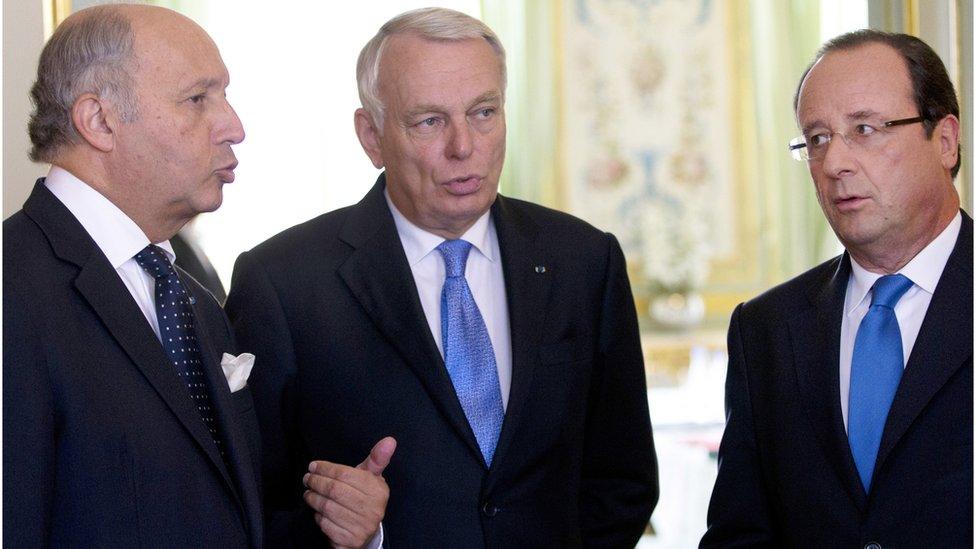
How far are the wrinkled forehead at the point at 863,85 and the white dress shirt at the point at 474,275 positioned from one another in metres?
0.72

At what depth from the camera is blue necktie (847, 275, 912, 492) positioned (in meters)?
1.93

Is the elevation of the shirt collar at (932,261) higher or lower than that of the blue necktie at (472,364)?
higher

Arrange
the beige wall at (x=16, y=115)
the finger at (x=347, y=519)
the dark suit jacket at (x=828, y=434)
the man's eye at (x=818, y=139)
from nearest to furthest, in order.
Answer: the dark suit jacket at (x=828, y=434) → the finger at (x=347, y=519) → the man's eye at (x=818, y=139) → the beige wall at (x=16, y=115)

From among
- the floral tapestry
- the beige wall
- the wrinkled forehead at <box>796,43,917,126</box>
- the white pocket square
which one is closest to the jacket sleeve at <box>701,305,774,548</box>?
the wrinkled forehead at <box>796,43,917,126</box>

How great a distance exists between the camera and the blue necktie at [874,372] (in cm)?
193

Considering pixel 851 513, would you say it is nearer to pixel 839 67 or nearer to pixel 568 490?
pixel 568 490

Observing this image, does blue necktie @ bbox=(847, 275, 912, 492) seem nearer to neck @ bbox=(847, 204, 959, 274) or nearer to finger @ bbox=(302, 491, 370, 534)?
neck @ bbox=(847, 204, 959, 274)

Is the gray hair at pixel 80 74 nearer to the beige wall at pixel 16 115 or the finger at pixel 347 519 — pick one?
the finger at pixel 347 519

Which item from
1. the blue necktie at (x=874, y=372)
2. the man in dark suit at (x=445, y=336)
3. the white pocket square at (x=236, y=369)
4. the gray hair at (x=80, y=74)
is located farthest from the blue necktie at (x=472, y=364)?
the gray hair at (x=80, y=74)

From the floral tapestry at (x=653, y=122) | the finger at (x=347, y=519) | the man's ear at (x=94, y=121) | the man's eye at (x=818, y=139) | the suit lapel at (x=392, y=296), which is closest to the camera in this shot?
the man's ear at (x=94, y=121)

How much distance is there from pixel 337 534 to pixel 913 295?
1.13m

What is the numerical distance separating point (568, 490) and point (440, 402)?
349mm

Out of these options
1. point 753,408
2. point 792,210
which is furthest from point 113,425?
point 792,210

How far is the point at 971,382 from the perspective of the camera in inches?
73.5
